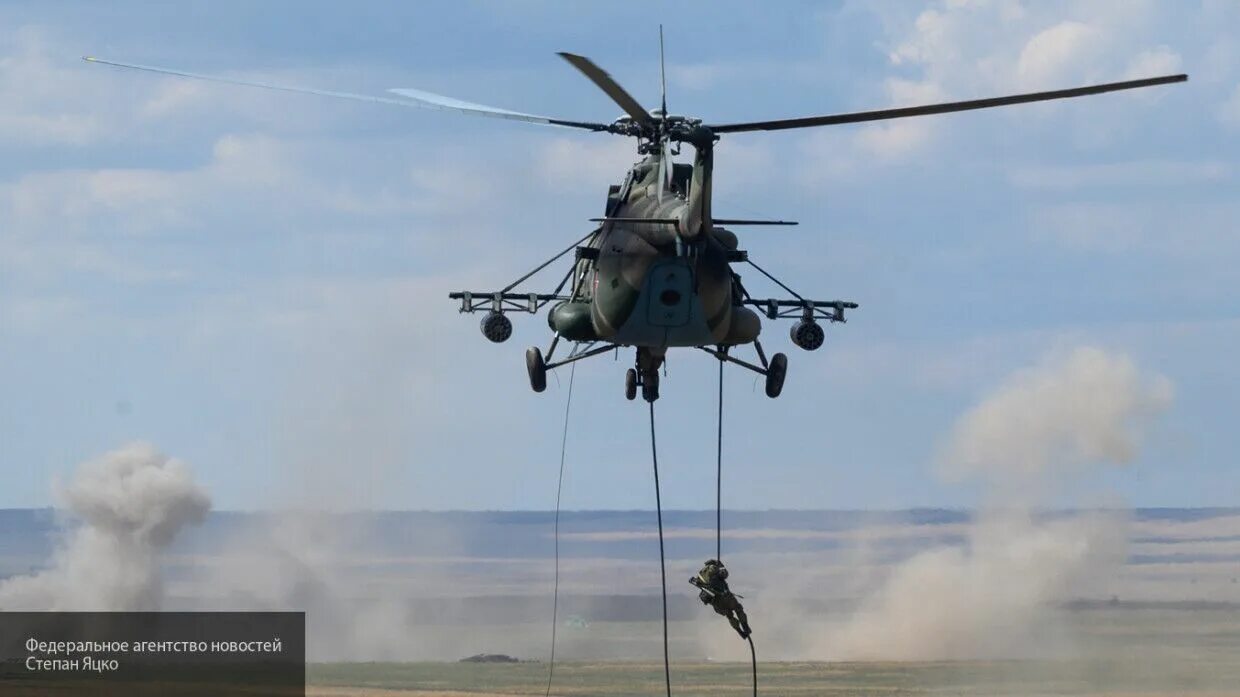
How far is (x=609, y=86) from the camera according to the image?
29.8m

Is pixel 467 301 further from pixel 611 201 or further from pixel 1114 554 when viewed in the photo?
pixel 1114 554

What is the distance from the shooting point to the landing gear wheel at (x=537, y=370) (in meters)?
36.6

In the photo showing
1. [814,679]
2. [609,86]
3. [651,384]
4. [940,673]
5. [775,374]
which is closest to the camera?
[609,86]

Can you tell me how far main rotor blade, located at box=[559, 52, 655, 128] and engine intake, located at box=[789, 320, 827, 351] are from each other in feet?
18.2

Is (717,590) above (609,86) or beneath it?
beneath

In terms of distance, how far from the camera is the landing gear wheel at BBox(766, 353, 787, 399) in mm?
36312

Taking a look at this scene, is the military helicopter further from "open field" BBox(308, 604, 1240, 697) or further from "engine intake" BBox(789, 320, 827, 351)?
"open field" BBox(308, 604, 1240, 697)

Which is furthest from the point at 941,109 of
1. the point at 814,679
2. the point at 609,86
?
the point at 814,679

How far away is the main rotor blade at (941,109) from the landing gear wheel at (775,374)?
5.33m

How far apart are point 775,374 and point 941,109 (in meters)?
7.18

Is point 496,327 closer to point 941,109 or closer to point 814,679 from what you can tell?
point 941,109

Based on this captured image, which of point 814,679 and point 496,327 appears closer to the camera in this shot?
point 496,327

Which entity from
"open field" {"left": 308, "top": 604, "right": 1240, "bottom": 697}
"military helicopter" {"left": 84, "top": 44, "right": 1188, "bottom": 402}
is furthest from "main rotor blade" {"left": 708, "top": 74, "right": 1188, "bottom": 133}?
"open field" {"left": 308, "top": 604, "right": 1240, "bottom": 697}

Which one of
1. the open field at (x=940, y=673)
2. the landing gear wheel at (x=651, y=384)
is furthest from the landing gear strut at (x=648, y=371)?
the open field at (x=940, y=673)
